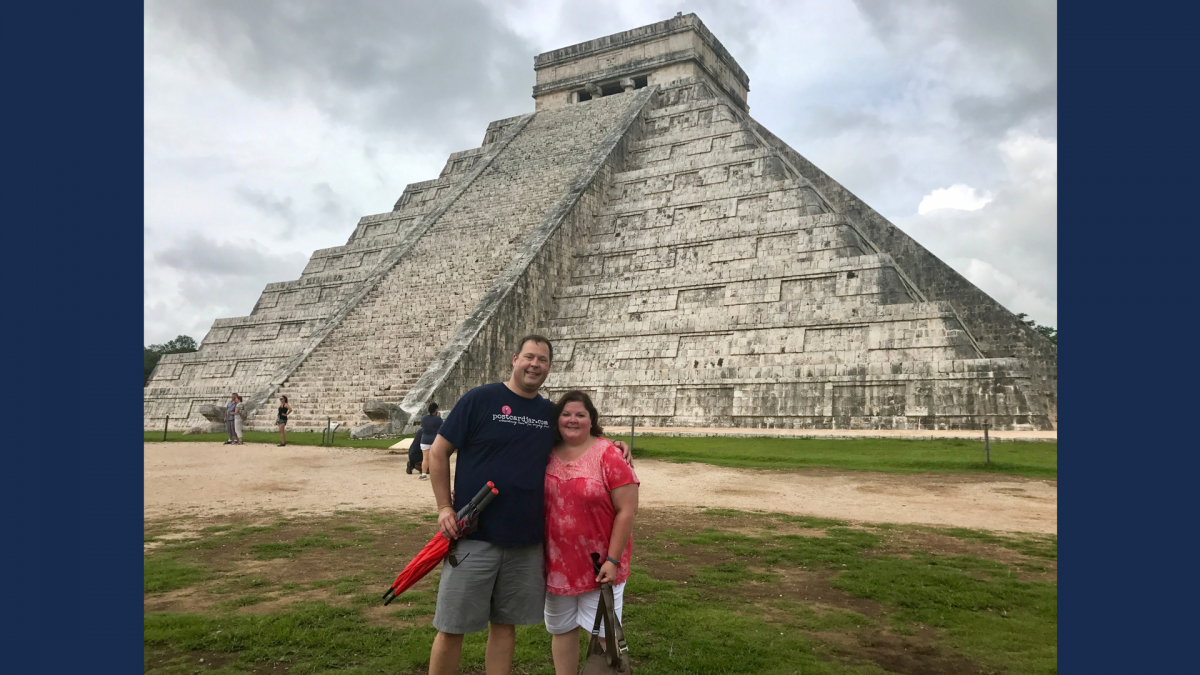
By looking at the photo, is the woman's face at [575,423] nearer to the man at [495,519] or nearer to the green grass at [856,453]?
the man at [495,519]

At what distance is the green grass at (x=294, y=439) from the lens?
1541 cm

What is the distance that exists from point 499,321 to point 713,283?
5545 mm

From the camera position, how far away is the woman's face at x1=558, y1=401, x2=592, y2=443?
3.25 m

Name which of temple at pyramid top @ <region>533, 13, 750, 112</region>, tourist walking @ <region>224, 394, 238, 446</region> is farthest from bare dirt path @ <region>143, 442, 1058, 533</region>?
temple at pyramid top @ <region>533, 13, 750, 112</region>

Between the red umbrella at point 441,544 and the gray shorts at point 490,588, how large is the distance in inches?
2.7

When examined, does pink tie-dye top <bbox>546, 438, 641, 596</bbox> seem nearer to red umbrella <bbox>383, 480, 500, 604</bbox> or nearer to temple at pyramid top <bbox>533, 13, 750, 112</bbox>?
red umbrella <bbox>383, 480, 500, 604</bbox>

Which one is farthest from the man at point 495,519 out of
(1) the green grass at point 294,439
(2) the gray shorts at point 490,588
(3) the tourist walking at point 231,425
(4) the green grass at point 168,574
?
(3) the tourist walking at point 231,425

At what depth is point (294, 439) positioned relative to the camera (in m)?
16.5

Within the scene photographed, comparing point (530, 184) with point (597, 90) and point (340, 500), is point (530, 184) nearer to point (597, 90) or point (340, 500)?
point (597, 90)

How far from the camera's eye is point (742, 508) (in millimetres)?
8516

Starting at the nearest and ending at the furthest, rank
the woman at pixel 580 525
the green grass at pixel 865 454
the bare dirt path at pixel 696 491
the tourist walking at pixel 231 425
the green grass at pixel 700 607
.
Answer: the woman at pixel 580 525, the green grass at pixel 700 607, the bare dirt path at pixel 696 491, the green grass at pixel 865 454, the tourist walking at pixel 231 425

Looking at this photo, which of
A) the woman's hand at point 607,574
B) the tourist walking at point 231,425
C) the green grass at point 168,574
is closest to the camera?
the woman's hand at point 607,574

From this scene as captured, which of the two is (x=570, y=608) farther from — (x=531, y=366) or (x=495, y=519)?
(x=531, y=366)

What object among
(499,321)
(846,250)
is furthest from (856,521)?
(499,321)
